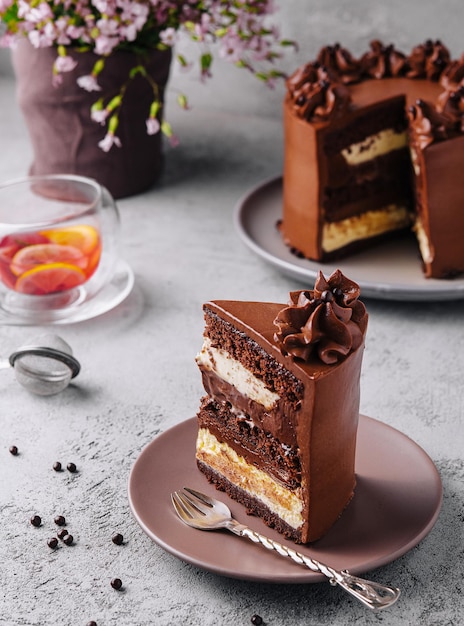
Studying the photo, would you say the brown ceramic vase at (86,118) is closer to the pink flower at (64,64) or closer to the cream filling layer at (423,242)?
the pink flower at (64,64)

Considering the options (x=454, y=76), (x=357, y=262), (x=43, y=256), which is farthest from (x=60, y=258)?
(x=454, y=76)

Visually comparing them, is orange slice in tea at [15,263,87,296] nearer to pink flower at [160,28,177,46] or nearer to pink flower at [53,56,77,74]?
pink flower at [53,56,77,74]

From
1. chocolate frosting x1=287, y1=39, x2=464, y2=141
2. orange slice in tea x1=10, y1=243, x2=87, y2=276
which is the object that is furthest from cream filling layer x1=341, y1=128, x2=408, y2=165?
orange slice in tea x1=10, y1=243, x2=87, y2=276

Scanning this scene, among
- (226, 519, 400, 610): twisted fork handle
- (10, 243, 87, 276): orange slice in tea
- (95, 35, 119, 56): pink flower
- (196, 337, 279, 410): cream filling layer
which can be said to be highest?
(95, 35, 119, 56): pink flower

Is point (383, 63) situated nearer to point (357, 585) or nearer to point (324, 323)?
point (324, 323)

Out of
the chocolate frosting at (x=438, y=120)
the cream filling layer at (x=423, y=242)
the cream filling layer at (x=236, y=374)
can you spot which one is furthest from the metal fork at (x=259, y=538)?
the chocolate frosting at (x=438, y=120)
